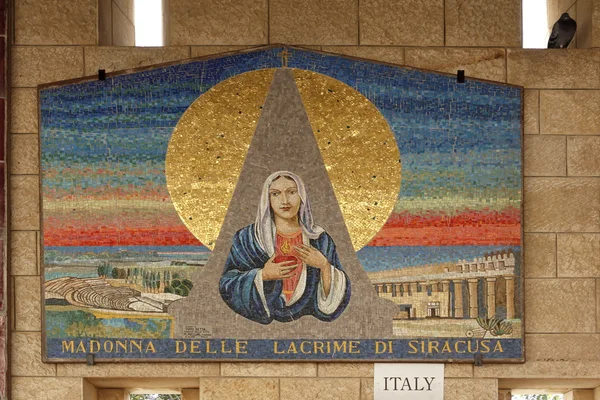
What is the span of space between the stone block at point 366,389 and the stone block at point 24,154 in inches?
91.0

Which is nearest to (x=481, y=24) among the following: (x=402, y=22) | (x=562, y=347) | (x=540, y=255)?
(x=402, y=22)

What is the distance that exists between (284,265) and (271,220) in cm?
28

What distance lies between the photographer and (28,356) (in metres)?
7.03

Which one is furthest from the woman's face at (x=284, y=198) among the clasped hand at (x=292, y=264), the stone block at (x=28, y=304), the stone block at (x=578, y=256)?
the stone block at (x=578, y=256)

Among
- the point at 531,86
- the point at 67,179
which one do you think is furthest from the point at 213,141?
the point at 531,86

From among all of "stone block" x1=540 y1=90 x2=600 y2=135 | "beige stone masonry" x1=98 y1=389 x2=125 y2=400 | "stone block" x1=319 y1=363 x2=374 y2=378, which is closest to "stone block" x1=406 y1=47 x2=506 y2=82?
"stone block" x1=540 y1=90 x2=600 y2=135

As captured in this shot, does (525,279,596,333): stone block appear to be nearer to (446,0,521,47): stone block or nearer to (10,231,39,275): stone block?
(446,0,521,47): stone block

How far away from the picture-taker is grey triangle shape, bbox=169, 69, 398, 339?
6.98 m

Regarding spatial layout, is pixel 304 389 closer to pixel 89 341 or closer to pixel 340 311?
pixel 340 311

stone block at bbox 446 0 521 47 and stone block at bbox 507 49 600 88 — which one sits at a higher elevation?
stone block at bbox 446 0 521 47

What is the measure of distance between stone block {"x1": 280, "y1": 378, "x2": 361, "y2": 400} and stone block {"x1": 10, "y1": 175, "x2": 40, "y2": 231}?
1768mm

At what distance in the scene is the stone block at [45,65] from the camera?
7090 mm

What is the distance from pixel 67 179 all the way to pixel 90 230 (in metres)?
0.33

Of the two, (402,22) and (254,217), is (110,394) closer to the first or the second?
(254,217)
